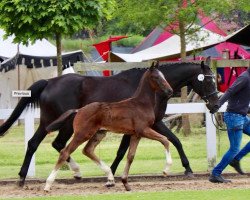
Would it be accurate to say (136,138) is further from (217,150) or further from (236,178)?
(217,150)

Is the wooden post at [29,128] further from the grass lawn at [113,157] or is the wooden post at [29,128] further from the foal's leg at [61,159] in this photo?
the foal's leg at [61,159]

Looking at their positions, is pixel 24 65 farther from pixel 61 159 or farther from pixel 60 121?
pixel 61 159

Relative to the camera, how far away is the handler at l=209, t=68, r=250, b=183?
12.8m

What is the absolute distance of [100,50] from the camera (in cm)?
3084

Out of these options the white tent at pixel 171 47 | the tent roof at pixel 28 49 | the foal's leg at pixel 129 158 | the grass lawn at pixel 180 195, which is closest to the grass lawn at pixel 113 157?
the foal's leg at pixel 129 158

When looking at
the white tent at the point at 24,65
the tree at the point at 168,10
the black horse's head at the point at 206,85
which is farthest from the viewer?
the white tent at the point at 24,65

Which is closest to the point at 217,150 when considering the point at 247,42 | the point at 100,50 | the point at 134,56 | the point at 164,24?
the point at 164,24

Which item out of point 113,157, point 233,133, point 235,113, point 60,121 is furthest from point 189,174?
point 113,157

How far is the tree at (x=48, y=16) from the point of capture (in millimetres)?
15243

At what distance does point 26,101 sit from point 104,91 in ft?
4.77

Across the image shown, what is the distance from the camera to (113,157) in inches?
700

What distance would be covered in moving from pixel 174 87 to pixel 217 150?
110 inches

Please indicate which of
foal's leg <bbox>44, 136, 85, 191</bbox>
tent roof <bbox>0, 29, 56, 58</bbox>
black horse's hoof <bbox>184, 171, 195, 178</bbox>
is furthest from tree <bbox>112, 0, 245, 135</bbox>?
tent roof <bbox>0, 29, 56, 58</bbox>

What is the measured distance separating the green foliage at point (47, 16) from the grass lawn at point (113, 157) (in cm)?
280
